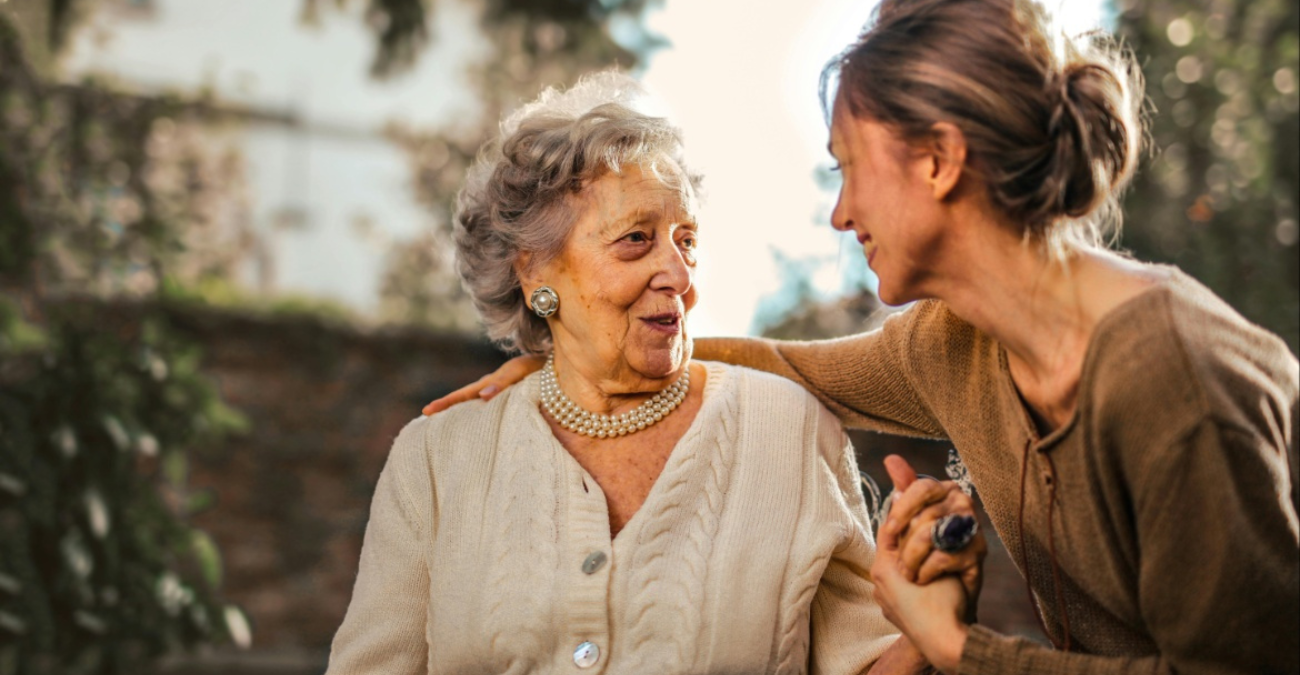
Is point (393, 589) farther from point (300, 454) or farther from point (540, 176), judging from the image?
point (300, 454)

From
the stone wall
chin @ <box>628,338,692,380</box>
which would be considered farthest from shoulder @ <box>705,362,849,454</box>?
the stone wall

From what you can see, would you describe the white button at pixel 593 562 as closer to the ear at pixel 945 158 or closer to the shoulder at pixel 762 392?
the shoulder at pixel 762 392

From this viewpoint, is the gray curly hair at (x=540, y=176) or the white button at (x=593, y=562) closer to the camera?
the white button at (x=593, y=562)

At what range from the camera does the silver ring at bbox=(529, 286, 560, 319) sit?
8.18 feet

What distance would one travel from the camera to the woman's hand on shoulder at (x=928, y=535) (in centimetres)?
189

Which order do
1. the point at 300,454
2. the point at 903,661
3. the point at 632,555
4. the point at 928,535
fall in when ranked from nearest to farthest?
the point at 928,535, the point at 903,661, the point at 632,555, the point at 300,454

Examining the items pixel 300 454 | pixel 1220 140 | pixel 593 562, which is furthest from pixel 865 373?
pixel 300 454

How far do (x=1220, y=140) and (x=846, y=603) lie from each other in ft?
9.69

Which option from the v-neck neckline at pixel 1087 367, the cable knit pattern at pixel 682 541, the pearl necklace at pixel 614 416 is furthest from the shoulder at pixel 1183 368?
the pearl necklace at pixel 614 416

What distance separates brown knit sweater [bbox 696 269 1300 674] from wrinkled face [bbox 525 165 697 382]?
25.1 inches

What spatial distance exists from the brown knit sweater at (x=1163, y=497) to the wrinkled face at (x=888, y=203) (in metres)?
0.25

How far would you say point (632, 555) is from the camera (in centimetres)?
226

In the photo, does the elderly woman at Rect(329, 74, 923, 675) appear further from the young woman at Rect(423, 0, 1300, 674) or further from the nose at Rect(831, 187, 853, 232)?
the nose at Rect(831, 187, 853, 232)

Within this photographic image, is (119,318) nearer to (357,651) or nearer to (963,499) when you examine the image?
(357,651)
